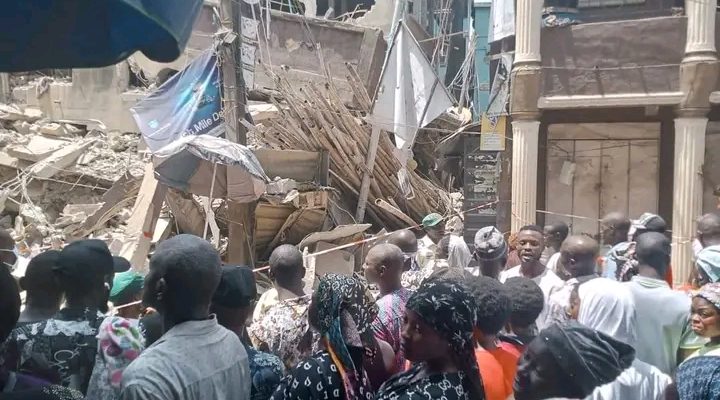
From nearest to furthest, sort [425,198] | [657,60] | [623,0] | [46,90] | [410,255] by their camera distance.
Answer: [410,255] → [657,60] → [623,0] → [425,198] → [46,90]

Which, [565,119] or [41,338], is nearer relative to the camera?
[41,338]

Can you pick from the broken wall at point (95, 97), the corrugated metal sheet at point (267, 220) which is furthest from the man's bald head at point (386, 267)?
the broken wall at point (95, 97)

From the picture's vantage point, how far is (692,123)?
30.7 ft

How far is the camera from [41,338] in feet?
8.73

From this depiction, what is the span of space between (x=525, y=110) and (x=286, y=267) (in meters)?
6.84

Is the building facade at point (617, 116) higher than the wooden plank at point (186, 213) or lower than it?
higher

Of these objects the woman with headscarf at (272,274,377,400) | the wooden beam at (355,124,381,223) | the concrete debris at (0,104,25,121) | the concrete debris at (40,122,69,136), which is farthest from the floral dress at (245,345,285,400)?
the concrete debris at (0,104,25,121)

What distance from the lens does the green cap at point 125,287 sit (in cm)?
401

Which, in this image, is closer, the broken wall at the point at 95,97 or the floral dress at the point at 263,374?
the floral dress at the point at 263,374

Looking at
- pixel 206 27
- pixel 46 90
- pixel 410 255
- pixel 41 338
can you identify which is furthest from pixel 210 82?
pixel 46 90

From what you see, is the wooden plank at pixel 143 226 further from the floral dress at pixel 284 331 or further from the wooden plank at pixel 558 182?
the wooden plank at pixel 558 182

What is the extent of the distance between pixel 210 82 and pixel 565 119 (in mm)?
5409

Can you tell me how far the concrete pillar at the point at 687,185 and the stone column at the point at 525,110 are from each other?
1942 mm

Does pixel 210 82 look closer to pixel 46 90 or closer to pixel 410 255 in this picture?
pixel 410 255
